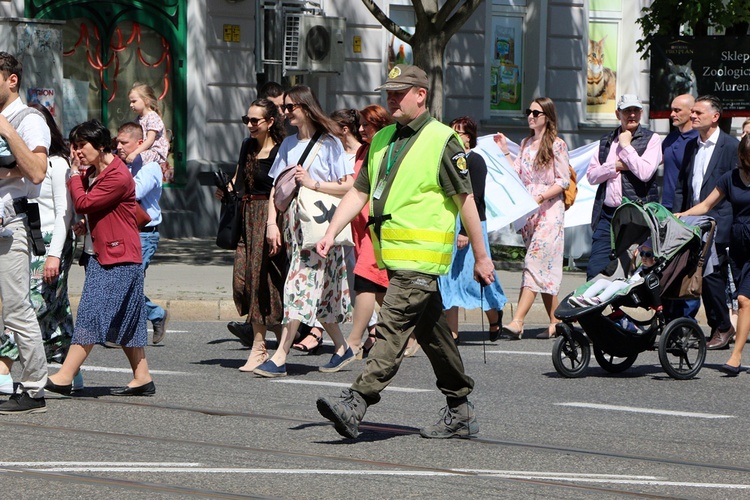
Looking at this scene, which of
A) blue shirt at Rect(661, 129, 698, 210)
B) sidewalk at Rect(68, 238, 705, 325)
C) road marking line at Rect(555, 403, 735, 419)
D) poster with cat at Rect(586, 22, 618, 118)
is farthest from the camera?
poster with cat at Rect(586, 22, 618, 118)

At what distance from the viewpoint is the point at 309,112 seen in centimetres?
1001

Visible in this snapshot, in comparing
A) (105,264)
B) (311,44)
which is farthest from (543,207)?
(311,44)

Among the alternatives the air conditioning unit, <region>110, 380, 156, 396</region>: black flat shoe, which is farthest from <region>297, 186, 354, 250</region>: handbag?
the air conditioning unit

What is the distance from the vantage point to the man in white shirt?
7980 mm

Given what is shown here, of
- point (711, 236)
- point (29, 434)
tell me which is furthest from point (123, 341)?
point (711, 236)

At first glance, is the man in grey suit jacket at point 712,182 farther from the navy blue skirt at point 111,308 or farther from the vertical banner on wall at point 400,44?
the vertical banner on wall at point 400,44

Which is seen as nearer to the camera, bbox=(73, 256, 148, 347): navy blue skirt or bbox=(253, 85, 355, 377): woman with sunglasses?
bbox=(73, 256, 148, 347): navy blue skirt

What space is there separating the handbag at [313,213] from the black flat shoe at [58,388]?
6.53ft

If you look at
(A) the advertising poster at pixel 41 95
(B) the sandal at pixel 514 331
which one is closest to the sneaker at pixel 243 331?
(B) the sandal at pixel 514 331

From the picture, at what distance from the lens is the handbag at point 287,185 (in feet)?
32.5

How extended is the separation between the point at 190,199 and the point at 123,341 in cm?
1294

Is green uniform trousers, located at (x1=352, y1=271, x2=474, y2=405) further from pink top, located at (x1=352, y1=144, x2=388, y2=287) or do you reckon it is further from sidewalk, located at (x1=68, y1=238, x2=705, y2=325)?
sidewalk, located at (x1=68, y1=238, x2=705, y2=325)

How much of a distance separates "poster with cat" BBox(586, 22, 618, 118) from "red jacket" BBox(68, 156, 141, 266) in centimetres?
1659

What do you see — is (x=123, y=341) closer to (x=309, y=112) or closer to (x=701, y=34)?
(x=309, y=112)
